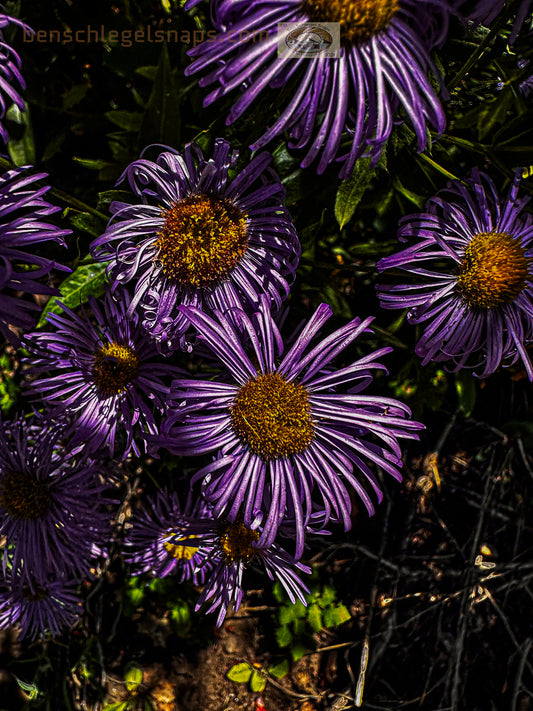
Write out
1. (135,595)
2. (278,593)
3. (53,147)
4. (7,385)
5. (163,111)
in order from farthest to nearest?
(135,595), (278,593), (7,385), (53,147), (163,111)

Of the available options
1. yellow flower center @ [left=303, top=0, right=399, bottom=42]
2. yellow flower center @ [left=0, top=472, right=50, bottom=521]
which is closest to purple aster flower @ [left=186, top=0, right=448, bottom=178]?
yellow flower center @ [left=303, top=0, right=399, bottom=42]

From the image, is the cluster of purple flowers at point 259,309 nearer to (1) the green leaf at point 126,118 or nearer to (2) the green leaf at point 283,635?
(1) the green leaf at point 126,118

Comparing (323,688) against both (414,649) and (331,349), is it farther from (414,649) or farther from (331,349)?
(331,349)

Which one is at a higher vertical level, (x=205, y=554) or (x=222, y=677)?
(x=205, y=554)

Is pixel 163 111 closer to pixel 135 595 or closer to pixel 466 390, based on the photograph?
pixel 466 390

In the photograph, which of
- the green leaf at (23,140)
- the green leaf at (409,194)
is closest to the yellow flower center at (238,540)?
the green leaf at (409,194)

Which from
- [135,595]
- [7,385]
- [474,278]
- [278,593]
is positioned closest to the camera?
[474,278]

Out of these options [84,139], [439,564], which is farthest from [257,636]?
[84,139]

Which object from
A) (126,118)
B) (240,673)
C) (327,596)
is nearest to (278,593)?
(327,596)
